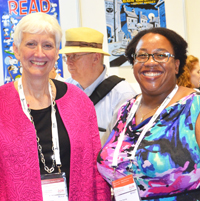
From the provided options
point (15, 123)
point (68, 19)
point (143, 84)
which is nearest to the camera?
point (15, 123)

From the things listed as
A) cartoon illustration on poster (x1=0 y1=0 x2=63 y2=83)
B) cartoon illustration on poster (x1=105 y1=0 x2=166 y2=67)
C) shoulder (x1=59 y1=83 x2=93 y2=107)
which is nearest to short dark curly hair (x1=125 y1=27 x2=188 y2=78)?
shoulder (x1=59 y1=83 x2=93 y2=107)

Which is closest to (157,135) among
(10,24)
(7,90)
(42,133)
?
(42,133)

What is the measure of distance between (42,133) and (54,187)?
1.12 feet

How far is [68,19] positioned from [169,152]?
3.17 metres

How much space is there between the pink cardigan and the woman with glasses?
0.12m

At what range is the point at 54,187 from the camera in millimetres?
1929

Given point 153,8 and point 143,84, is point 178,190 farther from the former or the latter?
point 153,8

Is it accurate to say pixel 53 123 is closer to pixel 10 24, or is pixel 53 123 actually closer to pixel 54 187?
pixel 54 187

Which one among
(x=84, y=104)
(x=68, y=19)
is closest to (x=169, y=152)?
(x=84, y=104)

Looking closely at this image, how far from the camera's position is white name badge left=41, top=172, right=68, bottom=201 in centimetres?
192

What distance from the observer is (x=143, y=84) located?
2.19m

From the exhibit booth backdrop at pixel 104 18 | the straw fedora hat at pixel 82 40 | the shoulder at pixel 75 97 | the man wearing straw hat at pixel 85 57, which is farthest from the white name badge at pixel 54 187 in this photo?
the exhibit booth backdrop at pixel 104 18

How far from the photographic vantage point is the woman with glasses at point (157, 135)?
5.95ft

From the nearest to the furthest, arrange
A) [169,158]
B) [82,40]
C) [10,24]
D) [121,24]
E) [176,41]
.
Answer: [169,158], [176,41], [82,40], [10,24], [121,24]
